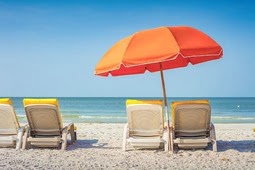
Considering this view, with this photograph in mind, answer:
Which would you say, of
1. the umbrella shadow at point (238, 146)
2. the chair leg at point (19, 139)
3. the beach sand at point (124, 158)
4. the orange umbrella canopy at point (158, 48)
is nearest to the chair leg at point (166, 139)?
the beach sand at point (124, 158)

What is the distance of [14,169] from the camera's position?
5602 mm

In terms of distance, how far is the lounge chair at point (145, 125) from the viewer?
703 centimetres

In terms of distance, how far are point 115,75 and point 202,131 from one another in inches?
82.4

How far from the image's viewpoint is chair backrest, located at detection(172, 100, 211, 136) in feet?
22.7

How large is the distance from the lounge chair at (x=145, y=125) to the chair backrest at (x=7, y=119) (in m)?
2.09

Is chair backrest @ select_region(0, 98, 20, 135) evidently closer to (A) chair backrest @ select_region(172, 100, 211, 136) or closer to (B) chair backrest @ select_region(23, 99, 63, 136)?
(B) chair backrest @ select_region(23, 99, 63, 136)

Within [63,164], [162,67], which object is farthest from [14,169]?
[162,67]

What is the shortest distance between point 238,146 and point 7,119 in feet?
14.6

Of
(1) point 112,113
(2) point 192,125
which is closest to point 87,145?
(2) point 192,125

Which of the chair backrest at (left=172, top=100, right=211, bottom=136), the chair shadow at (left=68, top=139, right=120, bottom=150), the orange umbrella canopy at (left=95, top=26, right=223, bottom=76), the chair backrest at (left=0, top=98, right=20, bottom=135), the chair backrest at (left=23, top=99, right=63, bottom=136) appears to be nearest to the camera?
the orange umbrella canopy at (left=95, top=26, right=223, bottom=76)

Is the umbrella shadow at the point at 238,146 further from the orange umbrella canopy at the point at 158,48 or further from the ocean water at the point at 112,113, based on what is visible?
the ocean water at the point at 112,113

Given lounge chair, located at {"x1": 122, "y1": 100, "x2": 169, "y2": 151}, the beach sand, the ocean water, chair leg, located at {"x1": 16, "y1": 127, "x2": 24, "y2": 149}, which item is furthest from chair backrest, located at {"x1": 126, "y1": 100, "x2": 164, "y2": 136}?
Answer: the ocean water

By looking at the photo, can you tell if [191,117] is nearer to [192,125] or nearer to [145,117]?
[192,125]

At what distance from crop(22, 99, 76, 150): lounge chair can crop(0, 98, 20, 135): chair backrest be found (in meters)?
0.26
